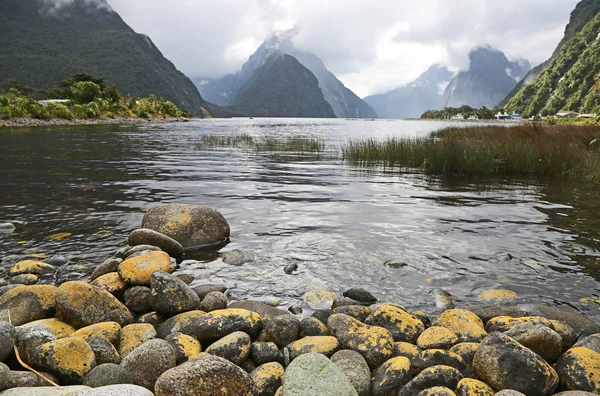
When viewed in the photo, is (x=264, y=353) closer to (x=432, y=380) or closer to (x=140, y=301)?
(x=432, y=380)

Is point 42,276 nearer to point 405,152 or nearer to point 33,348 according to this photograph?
point 33,348

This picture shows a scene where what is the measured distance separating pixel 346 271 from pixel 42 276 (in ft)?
16.1

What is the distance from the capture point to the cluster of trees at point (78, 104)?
2366 inches

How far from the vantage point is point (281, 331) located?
14.1ft

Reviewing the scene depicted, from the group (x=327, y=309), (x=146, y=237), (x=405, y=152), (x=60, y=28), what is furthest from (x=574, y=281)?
(x=60, y=28)

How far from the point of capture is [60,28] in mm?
175625

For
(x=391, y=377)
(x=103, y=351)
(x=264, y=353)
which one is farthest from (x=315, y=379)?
(x=103, y=351)

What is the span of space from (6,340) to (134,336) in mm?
1166

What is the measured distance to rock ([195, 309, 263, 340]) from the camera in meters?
4.26

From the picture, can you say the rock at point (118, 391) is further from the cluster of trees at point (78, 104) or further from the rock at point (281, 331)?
the cluster of trees at point (78, 104)

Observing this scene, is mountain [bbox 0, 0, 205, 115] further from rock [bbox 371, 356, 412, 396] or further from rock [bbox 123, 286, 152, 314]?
rock [bbox 371, 356, 412, 396]

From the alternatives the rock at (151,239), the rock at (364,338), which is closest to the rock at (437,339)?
the rock at (364,338)

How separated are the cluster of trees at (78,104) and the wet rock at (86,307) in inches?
2560

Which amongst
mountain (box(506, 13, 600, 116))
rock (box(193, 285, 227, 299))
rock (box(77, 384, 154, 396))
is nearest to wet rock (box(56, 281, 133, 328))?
rock (box(193, 285, 227, 299))
